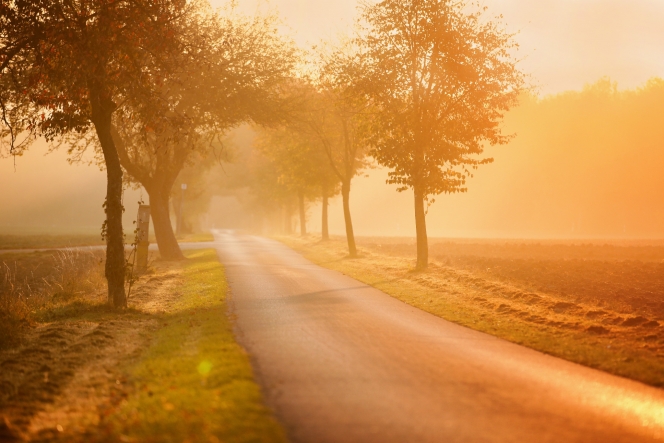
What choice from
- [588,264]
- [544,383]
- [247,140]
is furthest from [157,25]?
[247,140]

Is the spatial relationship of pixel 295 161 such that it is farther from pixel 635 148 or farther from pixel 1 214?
pixel 1 214

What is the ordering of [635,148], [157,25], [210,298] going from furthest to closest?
[635,148] → [210,298] → [157,25]

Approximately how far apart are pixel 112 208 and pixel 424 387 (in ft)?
30.9

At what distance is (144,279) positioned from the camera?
21031 millimetres

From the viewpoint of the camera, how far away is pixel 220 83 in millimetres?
22781

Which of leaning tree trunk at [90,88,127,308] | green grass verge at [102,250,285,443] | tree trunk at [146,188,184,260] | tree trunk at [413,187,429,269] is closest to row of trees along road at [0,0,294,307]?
leaning tree trunk at [90,88,127,308]

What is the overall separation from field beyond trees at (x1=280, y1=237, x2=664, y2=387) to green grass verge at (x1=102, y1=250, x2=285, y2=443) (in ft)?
17.6

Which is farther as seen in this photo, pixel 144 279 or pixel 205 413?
pixel 144 279

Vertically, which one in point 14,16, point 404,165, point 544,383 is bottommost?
point 544,383

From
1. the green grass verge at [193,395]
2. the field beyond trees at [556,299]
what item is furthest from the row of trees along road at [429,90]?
the green grass verge at [193,395]

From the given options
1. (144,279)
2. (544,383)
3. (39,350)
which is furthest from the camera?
(144,279)

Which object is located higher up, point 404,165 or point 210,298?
point 404,165

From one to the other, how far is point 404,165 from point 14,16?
14.2 m

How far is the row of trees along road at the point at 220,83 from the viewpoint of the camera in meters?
12.3
